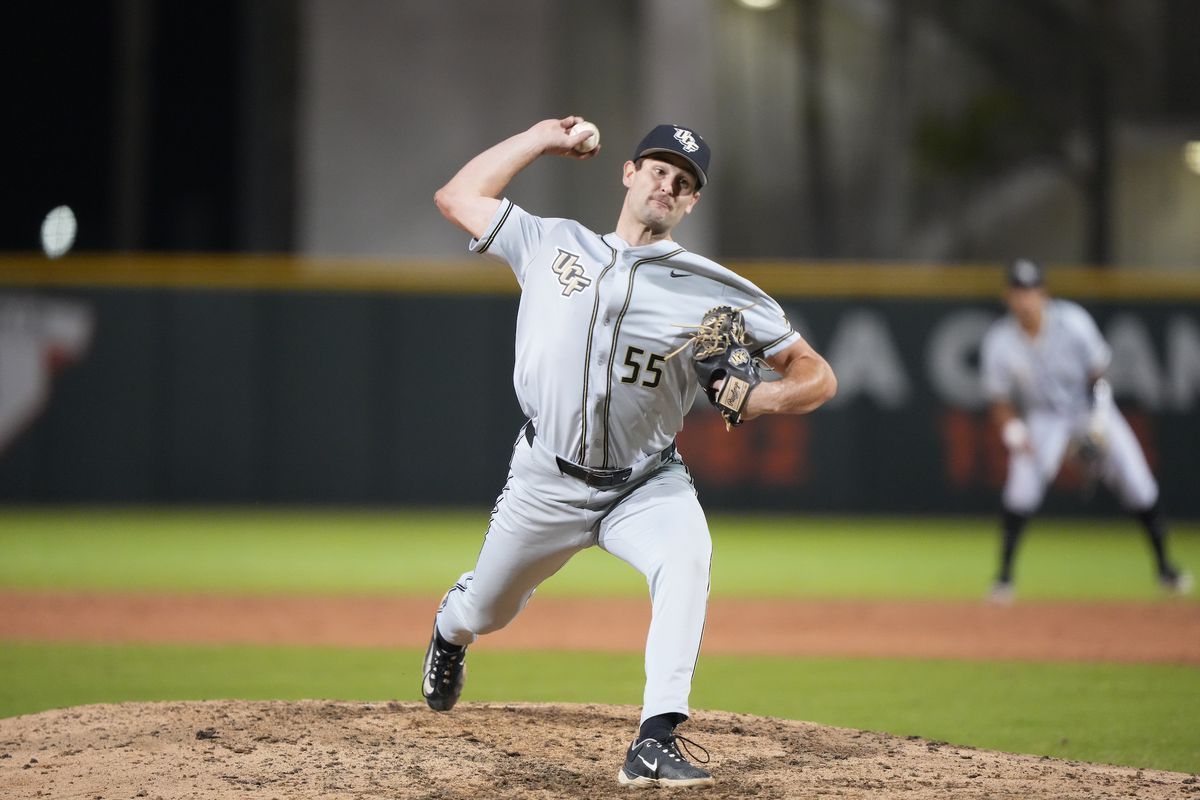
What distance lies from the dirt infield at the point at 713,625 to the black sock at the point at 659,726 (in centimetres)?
305

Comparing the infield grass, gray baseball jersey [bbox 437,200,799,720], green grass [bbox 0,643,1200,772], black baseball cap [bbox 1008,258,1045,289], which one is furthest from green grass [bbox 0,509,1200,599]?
gray baseball jersey [bbox 437,200,799,720]

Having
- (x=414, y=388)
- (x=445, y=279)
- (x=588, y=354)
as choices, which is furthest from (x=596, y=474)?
(x=445, y=279)

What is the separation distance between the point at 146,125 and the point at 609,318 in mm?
14968

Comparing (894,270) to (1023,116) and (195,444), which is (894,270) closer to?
(1023,116)

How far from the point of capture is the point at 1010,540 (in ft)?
28.9

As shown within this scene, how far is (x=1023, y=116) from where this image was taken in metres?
16.5

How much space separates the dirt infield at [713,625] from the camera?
7051 mm

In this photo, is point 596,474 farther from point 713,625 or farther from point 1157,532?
point 1157,532

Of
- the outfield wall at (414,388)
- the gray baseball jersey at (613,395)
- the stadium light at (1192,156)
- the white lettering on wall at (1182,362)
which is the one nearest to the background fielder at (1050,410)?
the outfield wall at (414,388)

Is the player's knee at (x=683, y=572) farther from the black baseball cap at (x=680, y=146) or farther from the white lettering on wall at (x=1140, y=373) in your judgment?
the white lettering on wall at (x=1140, y=373)

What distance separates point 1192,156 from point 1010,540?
9.31 metres

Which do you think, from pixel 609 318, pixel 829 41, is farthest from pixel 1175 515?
pixel 609 318

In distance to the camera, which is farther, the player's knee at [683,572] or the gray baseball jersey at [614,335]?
the gray baseball jersey at [614,335]

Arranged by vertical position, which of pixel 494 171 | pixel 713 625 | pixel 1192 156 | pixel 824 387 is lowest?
pixel 713 625
